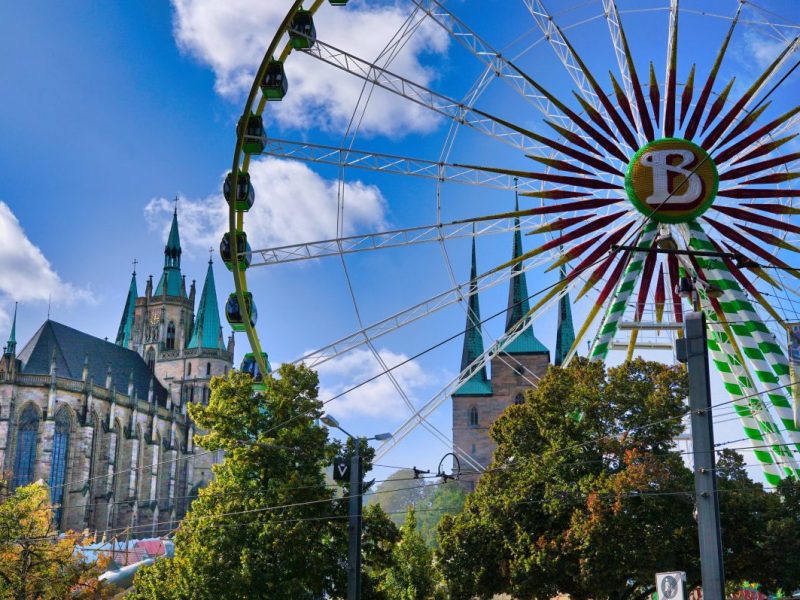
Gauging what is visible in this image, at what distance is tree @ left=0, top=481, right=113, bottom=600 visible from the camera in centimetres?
3700

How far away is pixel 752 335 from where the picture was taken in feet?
84.1

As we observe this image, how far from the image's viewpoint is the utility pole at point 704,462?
42.6 feet

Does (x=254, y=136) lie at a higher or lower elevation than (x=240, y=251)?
higher

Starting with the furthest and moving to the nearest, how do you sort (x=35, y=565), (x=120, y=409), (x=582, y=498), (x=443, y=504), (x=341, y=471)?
(x=120, y=409) < (x=443, y=504) < (x=35, y=565) < (x=582, y=498) < (x=341, y=471)

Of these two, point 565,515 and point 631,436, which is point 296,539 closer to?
point 565,515

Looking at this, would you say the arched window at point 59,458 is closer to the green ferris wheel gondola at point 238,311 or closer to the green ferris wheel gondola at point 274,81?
the green ferris wheel gondola at point 238,311

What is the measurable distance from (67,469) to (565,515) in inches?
2602

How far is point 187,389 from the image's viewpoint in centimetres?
11931

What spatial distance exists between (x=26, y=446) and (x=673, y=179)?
233 feet

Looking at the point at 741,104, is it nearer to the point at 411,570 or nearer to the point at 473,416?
the point at 411,570

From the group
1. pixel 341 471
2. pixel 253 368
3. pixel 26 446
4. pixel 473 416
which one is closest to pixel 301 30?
pixel 253 368

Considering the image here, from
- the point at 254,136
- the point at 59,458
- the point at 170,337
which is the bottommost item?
the point at 59,458

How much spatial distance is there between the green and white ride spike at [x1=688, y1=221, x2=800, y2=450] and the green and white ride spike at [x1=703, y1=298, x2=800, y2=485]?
687 mm

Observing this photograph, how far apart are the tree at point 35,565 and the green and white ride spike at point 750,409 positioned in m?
22.4
